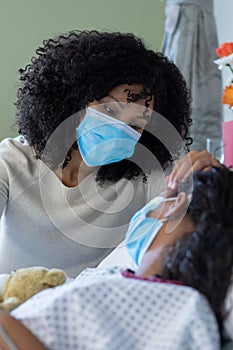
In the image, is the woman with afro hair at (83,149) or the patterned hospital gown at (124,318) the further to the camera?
the woman with afro hair at (83,149)

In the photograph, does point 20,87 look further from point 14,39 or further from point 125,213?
point 14,39

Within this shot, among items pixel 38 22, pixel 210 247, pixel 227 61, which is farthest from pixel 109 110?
pixel 38 22

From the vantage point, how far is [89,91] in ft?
4.17

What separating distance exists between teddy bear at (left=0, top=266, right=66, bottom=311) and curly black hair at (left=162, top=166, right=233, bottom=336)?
7.2 inches

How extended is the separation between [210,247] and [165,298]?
10cm

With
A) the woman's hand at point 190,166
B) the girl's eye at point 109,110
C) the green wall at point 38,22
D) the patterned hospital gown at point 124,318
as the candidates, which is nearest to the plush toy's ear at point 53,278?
the patterned hospital gown at point 124,318

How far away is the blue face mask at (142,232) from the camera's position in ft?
2.86

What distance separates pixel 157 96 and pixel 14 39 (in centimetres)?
198

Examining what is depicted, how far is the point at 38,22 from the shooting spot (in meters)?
3.09

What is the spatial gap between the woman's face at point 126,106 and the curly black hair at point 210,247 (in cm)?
45

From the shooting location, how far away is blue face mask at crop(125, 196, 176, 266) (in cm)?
87

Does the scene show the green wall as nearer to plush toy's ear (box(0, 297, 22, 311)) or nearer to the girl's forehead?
the girl's forehead

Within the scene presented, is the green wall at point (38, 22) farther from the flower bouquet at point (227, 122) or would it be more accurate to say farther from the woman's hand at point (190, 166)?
the woman's hand at point (190, 166)

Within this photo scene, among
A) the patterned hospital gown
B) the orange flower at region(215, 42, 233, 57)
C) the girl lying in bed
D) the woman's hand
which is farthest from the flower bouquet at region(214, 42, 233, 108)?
the patterned hospital gown
